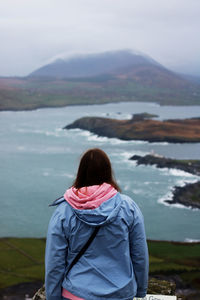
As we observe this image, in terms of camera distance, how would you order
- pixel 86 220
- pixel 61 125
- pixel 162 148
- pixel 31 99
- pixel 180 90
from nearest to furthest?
pixel 86 220
pixel 162 148
pixel 61 125
pixel 31 99
pixel 180 90

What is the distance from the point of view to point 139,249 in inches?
77.7

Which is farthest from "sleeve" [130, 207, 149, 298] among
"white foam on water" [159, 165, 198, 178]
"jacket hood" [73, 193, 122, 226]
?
"white foam on water" [159, 165, 198, 178]

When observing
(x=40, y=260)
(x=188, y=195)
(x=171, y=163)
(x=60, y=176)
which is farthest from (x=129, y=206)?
(x=171, y=163)

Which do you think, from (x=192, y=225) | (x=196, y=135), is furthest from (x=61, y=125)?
(x=192, y=225)

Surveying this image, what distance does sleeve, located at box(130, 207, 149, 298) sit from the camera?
1.94 m

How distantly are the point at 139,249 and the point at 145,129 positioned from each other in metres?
39.4

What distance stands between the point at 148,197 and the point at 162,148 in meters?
13.3

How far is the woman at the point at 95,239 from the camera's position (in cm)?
190

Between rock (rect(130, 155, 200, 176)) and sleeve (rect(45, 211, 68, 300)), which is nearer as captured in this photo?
sleeve (rect(45, 211, 68, 300))

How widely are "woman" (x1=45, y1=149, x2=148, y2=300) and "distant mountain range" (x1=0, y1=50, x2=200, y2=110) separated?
181 ft

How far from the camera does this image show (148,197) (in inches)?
862

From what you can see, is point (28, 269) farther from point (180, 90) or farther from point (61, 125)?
point (180, 90)

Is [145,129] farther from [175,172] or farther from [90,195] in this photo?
[90,195]

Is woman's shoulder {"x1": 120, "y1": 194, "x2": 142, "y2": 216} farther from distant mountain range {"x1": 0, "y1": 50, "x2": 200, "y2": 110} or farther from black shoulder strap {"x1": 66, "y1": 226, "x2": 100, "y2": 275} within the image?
distant mountain range {"x1": 0, "y1": 50, "x2": 200, "y2": 110}
